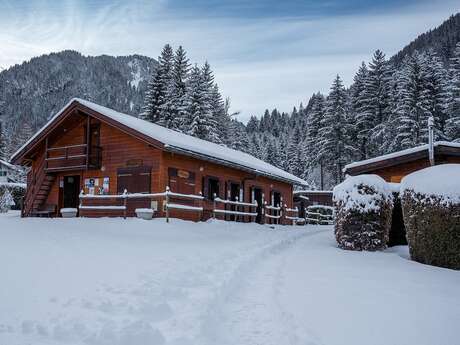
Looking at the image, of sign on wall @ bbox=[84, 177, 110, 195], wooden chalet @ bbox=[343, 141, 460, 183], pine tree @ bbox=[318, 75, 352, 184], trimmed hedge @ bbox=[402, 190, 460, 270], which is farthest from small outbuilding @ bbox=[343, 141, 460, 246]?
pine tree @ bbox=[318, 75, 352, 184]

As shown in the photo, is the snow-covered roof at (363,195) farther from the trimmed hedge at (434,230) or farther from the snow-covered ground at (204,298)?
the snow-covered ground at (204,298)

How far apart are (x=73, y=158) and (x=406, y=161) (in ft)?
51.8

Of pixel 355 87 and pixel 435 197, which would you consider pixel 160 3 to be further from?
pixel 355 87

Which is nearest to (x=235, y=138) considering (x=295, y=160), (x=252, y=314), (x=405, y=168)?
(x=295, y=160)

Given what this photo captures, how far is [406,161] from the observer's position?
56.6 ft

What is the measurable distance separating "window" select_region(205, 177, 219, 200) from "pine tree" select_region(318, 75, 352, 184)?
2632cm

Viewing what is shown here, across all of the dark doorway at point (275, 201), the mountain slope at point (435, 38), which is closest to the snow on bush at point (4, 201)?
the dark doorway at point (275, 201)

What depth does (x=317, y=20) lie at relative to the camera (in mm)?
15750

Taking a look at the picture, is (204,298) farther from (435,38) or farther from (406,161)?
(435,38)

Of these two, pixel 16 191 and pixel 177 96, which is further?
pixel 177 96

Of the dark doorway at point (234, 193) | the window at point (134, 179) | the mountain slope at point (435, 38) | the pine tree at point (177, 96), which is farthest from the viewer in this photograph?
the mountain slope at point (435, 38)

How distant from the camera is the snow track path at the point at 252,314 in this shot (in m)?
4.32

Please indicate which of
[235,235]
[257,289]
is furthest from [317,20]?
[257,289]

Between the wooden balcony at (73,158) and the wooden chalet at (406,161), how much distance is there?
12.3 metres
